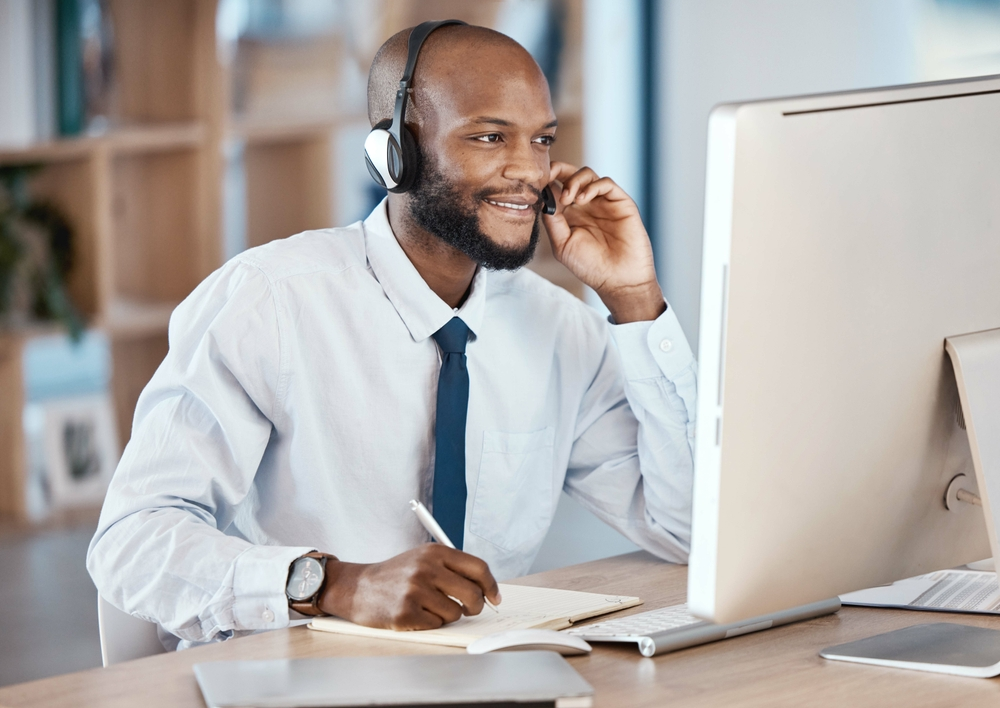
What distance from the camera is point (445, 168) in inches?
59.7

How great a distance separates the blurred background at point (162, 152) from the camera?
11.4 ft

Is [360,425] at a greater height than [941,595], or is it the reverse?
[360,425]

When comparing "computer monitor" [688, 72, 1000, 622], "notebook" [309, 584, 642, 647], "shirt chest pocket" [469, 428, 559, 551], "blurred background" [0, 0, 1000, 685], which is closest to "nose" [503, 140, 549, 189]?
"shirt chest pocket" [469, 428, 559, 551]

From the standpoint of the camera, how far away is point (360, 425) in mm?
1415

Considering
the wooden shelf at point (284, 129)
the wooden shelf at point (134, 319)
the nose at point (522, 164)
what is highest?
the wooden shelf at point (284, 129)

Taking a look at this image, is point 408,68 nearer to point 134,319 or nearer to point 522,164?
point 522,164

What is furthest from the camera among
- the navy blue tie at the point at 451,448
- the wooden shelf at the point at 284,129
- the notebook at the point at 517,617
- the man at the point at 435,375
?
the wooden shelf at the point at 284,129

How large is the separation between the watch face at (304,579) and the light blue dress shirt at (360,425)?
0.06 meters

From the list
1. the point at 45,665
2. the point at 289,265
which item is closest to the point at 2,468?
the point at 45,665

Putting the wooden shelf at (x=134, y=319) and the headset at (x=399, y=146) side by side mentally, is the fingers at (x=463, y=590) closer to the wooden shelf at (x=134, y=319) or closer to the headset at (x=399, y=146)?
the headset at (x=399, y=146)

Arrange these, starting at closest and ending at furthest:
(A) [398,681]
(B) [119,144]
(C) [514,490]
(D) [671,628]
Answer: (A) [398,681]
(D) [671,628]
(C) [514,490]
(B) [119,144]

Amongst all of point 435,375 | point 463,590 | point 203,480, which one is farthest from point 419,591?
point 435,375

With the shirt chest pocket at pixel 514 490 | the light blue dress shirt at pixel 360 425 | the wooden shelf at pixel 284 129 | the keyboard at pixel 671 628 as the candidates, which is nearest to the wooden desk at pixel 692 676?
the keyboard at pixel 671 628

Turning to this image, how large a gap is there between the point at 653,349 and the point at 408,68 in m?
0.48
